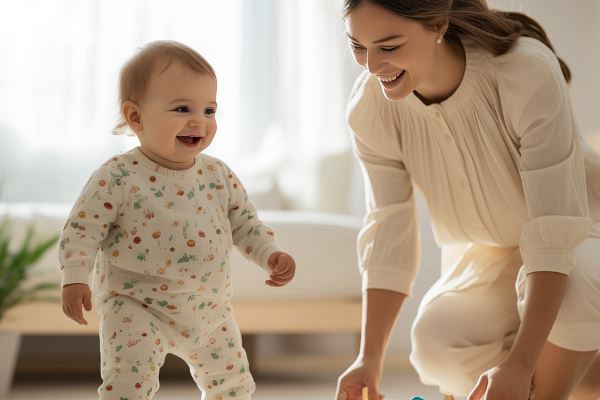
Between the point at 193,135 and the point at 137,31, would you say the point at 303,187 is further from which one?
the point at 193,135

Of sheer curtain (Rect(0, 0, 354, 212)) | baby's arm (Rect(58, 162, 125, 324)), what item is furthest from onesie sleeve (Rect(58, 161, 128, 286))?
sheer curtain (Rect(0, 0, 354, 212))

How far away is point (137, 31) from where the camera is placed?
3359mm

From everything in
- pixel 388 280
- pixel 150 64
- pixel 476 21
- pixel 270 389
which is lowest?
pixel 270 389

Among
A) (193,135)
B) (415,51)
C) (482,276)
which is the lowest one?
(482,276)

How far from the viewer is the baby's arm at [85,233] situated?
47.8 inches

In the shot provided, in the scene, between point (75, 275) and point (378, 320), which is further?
point (378, 320)

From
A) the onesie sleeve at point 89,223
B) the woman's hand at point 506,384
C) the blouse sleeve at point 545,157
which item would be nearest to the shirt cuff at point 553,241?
the blouse sleeve at point 545,157

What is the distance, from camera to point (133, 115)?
A: 1.35m

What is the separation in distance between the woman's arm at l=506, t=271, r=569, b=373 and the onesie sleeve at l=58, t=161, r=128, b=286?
617mm

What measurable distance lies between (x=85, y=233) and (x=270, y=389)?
1.34m

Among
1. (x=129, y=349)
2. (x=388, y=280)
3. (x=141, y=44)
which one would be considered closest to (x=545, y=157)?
(x=388, y=280)

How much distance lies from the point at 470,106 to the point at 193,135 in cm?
52

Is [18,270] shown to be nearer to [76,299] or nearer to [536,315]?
[76,299]

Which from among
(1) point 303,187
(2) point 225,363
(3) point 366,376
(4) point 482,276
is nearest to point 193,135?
(2) point 225,363
